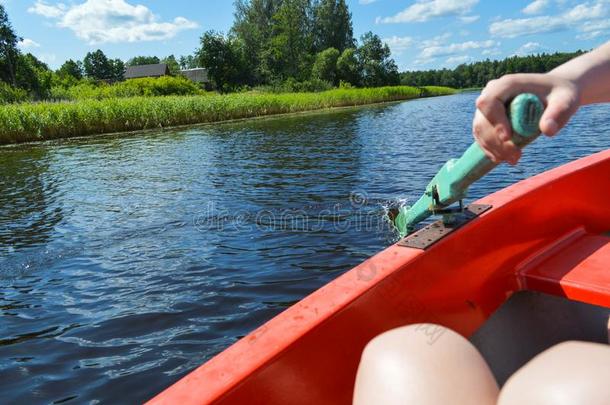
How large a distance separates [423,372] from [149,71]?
80.1 metres

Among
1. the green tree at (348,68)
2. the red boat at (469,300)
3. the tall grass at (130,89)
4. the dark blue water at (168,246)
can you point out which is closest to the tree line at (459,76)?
the green tree at (348,68)

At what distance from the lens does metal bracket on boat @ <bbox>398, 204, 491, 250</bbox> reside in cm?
191

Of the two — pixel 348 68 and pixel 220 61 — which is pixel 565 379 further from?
pixel 348 68

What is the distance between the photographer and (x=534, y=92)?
37.0 inches

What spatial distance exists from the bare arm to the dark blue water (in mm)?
2740

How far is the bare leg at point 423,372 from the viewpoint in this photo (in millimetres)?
1020

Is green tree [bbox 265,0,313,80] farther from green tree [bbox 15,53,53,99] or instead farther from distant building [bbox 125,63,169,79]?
distant building [bbox 125,63,169,79]

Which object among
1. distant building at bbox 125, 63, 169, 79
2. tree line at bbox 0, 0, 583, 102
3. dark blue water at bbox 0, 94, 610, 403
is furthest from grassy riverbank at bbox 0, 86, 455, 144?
distant building at bbox 125, 63, 169, 79

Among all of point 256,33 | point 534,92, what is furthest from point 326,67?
point 534,92

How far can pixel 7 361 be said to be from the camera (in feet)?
11.5

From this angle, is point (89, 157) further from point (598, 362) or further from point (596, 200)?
point (598, 362)

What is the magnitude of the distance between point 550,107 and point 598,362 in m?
0.46

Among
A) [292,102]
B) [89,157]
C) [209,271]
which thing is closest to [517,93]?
[209,271]

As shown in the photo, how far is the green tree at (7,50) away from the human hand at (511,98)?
2043 inches
